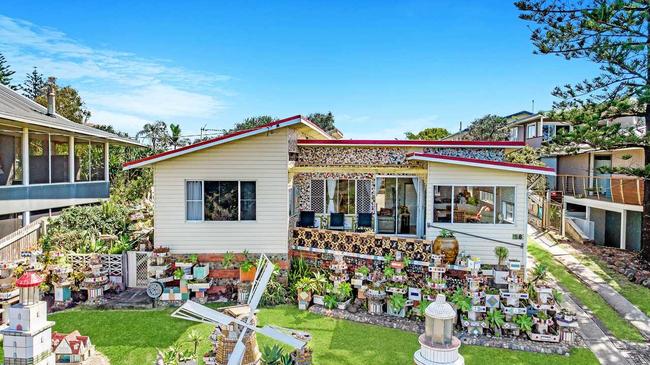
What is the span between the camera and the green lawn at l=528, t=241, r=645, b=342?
10.9 metres

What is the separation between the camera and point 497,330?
1042 centimetres

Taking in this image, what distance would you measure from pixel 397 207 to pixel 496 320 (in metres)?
5.97

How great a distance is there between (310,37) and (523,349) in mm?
19923

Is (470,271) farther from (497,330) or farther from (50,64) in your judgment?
(50,64)

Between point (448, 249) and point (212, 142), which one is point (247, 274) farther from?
point (448, 249)

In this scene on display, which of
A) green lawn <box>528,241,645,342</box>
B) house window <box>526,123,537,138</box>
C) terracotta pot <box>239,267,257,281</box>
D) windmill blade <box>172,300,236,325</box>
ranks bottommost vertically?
green lawn <box>528,241,645,342</box>

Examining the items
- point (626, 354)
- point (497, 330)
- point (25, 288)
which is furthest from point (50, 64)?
point (626, 354)

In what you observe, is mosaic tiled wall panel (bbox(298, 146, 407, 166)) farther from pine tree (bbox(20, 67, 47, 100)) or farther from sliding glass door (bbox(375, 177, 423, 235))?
pine tree (bbox(20, 67, 47, 100))

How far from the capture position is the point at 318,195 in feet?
53.5

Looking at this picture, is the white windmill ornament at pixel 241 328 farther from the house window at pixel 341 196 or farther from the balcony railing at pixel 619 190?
the balcony railing at pixel 619 190

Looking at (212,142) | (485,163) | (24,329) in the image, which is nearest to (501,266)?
(485,163)

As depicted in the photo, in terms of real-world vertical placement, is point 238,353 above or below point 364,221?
below

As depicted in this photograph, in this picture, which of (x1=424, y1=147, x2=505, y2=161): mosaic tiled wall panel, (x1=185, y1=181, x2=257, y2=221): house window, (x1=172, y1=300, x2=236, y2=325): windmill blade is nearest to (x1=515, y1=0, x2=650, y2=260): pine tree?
(x1=424, y1=147, x2=505, y2=161): mosaic tiled wall panel

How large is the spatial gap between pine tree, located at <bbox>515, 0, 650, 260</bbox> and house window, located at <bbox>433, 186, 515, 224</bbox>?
6.36 m
